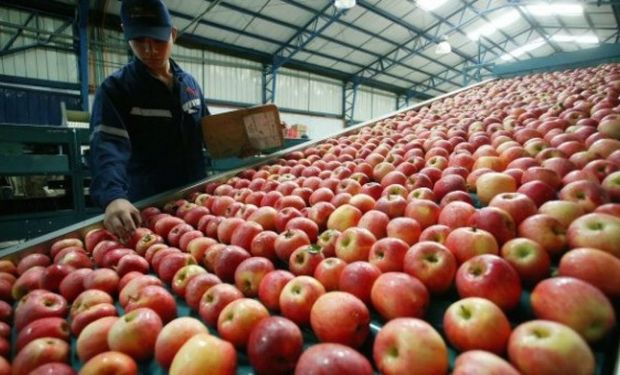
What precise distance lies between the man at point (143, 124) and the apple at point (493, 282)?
1909mm

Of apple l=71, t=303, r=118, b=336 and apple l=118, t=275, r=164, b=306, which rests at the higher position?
apple l=118, t=275, r=164, b=306

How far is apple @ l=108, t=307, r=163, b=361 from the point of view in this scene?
4.09 ft

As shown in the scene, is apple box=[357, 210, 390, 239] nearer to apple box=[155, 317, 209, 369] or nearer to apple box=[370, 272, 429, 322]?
apple box=[370, 272, 429, 322]

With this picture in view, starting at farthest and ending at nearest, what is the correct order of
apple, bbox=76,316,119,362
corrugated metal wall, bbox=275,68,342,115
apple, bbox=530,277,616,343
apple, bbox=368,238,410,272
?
1. corrugated metal wall, bbox=275,68,342,115
2. apple, bbox=368,238,410,272
3. apple, bbox=76,316,119,362
4. apple, bbox=530,277,616,343

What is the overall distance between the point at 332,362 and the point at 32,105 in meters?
15.1

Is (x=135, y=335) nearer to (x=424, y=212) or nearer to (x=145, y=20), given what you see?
(x=424, y=212)

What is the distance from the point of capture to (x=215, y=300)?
1.39 meters

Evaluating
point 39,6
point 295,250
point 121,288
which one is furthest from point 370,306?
point 39,6

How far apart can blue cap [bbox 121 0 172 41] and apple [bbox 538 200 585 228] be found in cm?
287

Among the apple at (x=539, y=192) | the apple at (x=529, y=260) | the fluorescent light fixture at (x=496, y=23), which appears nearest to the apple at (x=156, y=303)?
the apple at (x=529, y=260)

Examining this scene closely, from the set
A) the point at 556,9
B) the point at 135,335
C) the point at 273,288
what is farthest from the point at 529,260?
the point at 556,9

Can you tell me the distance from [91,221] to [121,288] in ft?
3.72

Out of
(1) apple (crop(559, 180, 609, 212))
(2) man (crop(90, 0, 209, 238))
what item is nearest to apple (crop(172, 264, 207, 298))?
(2) man (crop(90, 0, 209, 238))

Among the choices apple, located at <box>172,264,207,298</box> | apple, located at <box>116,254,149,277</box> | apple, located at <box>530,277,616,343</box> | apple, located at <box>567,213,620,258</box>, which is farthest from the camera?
apple, located at <box>116,254,149,277</box>
